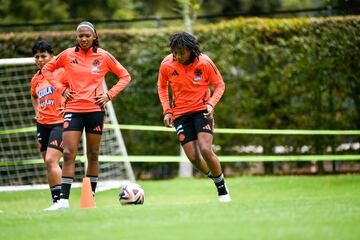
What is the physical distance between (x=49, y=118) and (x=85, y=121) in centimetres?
109

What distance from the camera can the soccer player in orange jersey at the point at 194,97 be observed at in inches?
432

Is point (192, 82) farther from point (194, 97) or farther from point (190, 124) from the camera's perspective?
point (190, 124)

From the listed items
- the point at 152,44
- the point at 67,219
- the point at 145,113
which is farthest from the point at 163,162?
the point at 67,219

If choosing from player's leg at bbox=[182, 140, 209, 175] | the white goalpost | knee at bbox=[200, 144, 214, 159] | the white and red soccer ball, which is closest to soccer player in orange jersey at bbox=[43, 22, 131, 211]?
the white and red soccer ball

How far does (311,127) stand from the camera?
715 inches

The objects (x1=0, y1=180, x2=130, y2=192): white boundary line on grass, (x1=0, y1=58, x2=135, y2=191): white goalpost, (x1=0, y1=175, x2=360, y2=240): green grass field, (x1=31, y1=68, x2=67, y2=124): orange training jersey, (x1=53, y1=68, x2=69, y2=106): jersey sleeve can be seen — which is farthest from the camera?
(x1=0, y1=58, x2=135, y2=191): white goalpost

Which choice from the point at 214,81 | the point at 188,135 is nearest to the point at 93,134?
the point at 188,135

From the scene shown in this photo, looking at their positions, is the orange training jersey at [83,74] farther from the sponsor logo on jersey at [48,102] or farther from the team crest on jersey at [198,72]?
the team crest on jersey at [198,72]

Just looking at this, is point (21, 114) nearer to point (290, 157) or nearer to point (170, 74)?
point (290, 157)

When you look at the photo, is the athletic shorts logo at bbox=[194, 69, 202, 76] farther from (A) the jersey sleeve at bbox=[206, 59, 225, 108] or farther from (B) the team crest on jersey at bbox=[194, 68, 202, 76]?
(A) the jersey sleeve at bbox=[206, 59, 225, 108]

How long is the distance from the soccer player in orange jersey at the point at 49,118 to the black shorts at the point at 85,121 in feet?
2.69

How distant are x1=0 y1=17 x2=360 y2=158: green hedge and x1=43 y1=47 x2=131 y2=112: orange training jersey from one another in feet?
24.6

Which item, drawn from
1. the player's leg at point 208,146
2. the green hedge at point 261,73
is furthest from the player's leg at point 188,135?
the green hedge at point 261,73

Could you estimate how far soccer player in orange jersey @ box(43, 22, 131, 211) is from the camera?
10.7 m
